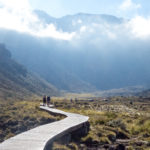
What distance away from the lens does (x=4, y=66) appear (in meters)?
184

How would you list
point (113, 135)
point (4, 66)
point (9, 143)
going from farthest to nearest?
point (4, 66)
point (113, 135)
point (9, 143)

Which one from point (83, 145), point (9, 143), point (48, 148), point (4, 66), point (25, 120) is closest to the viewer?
point (9, 143)

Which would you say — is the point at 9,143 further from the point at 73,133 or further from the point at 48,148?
the point at 73,133

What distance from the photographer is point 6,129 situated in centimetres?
2000

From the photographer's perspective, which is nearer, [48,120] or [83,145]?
[83,145]

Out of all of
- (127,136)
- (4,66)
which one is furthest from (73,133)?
(4,66)

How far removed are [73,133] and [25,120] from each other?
795cm

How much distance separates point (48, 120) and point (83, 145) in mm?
8767

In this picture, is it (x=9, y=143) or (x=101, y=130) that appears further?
(x=101, y=130)

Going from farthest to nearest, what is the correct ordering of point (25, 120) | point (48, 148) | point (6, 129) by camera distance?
point (25, 120)
point (6, 129)
point (48, 148)

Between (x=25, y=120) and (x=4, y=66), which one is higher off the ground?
(x=4, y=66)

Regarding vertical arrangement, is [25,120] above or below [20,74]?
below

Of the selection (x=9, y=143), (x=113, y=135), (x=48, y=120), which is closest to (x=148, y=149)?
(x=113, y=135)

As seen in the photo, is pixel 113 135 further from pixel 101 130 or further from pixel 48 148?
pixel 48 148
